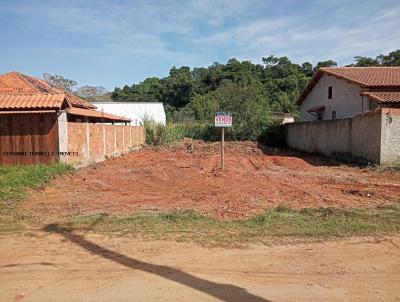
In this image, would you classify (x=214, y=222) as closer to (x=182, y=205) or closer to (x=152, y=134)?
(x=182, y=205)

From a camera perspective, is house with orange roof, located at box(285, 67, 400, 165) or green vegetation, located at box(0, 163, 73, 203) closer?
green vegetation, located at box(0, 163, 73, 203)

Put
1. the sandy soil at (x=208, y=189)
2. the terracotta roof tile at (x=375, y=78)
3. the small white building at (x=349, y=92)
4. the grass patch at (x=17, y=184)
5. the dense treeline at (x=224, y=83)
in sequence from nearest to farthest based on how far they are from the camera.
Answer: the grass patch at (x=17, y=184) → the sandy soil at (x=208, y=189) → the terracotta roof tile at (x=375, y=78) → the small white building at (x=349, y=92) → the dense treeline at (x=224, y=83)

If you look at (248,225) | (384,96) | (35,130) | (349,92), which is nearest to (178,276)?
(248,225)

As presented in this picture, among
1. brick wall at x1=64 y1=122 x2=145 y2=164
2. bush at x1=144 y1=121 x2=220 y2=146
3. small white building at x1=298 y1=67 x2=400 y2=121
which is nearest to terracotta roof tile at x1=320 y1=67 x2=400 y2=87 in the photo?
small white building at x1=298 y1=67 x2=400 y2=121

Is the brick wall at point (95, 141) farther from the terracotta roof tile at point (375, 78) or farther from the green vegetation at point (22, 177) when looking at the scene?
the terracotta roof tile at point (375, 78)

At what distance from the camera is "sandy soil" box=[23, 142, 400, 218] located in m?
8.45

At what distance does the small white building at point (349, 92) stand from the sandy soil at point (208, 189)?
26.0 feet

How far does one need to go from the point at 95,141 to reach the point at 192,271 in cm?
1294

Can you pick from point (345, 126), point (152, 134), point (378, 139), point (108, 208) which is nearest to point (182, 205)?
point (108, 208)

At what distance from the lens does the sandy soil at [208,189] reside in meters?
8.45

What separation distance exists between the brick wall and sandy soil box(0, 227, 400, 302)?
324 inches

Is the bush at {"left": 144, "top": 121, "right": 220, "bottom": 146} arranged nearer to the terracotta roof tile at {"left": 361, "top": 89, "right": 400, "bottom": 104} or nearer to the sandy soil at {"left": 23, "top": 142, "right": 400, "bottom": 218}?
the sandy soil at {"left": 23, "top": 142, "right": 400, "bottom": 218}

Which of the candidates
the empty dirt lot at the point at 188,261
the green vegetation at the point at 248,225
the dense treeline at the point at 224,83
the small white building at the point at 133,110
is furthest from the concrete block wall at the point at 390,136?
the small white building at the point at 133,110

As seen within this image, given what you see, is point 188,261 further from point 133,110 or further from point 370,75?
point 133,110
